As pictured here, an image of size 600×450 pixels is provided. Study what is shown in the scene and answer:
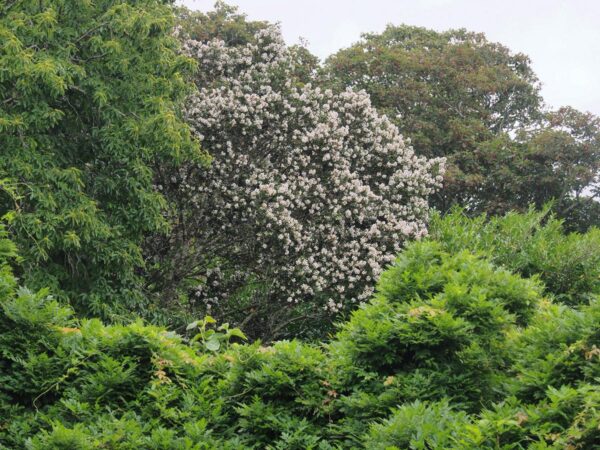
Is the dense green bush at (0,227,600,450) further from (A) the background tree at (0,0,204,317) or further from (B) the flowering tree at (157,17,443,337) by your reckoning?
(B) the flowering tree at (157,17,443,337)

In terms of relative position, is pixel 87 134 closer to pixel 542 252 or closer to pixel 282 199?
pixel 282 199

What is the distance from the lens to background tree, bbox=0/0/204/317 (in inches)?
405

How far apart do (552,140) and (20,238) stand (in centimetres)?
1832

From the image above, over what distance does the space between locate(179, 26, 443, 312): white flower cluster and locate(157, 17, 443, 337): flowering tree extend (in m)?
0.02

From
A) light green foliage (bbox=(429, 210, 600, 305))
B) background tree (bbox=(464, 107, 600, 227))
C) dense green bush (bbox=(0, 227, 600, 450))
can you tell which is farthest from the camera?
background tree (bbox=(464, 107, 600, 227))

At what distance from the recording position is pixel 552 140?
78.7 feet

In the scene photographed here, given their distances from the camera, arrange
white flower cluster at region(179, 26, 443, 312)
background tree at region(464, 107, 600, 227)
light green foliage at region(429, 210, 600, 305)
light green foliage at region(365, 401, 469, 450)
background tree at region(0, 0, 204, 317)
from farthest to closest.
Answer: background tree at region(464, 107, 600, 227)
white flower cluster at region(179, 26, 443, 312)
light green foliage at region(429, 210, 600, 305)
background tree at region(0, 0, 204, 317)
light green foliage at region(365, 401, 469, 450)

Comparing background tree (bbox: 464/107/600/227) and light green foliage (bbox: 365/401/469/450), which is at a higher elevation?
background tree (bbox: 464/107/600/227)

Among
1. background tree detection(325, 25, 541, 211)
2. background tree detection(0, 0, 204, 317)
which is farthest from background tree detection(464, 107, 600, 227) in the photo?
background tree detection(0, 0, 204, 317)

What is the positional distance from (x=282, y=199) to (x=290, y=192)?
0.20 meters

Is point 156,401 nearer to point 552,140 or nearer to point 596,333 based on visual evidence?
point 596,333

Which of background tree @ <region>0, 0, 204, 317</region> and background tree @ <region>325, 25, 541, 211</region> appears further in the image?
background tree @ <region>325, 25, 541, 211</region>

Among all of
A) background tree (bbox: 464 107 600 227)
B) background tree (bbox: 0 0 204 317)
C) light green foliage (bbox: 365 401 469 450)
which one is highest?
background tree (bbox: 464 107 600 227)

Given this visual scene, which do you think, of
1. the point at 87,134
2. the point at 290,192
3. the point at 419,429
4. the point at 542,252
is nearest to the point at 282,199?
the point at 290,192
